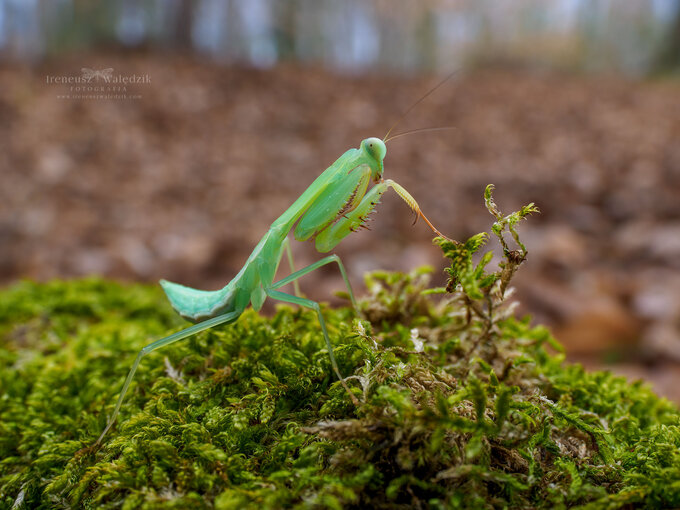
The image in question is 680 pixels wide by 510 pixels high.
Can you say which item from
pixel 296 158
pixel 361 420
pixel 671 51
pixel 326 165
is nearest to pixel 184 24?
pixel 296 158

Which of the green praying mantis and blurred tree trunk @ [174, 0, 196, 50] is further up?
blurred tree trunk @ [174, 0, 196, 50]

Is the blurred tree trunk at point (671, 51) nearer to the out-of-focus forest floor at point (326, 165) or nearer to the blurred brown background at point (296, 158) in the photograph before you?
the blurred brown background at point (296, 158)

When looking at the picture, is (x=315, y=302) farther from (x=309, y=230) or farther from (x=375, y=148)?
(x=375, y=148)

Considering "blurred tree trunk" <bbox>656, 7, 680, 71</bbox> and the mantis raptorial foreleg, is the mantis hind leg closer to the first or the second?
the mantis raptorial foreleg

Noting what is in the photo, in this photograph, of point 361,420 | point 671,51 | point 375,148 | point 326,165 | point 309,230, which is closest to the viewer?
point 361,420

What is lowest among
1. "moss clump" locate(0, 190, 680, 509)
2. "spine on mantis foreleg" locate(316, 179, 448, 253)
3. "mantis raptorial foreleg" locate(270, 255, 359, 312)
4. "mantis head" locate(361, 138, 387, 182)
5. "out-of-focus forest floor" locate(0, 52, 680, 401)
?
"moss clump" locate(0, 190, 680, 509)

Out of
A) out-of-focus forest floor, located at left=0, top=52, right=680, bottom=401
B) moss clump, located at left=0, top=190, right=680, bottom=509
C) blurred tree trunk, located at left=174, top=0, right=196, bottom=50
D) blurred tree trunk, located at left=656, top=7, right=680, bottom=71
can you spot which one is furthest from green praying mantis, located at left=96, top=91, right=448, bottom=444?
blurred tree trunk, located at left=656, top=7, right=680, bottom=71

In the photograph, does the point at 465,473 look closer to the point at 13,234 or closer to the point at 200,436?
the point at 200,436
